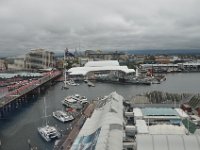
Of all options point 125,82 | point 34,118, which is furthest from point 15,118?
point 125,82

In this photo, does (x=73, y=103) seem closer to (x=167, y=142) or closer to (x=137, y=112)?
(x=137, y=112)

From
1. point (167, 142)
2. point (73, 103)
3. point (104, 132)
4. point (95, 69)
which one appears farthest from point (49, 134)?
point (95, 69)

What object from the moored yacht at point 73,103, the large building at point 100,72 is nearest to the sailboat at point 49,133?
the moored yacht at point 73,103

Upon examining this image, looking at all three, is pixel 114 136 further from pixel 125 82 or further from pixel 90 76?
pixel 90 76

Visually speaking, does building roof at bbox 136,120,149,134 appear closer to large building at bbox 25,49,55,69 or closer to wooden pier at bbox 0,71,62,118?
wooden pier at bbox 0,71,62,118

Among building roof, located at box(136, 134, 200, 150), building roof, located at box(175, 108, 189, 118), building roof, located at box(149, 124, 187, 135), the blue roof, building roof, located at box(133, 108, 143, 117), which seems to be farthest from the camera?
the blue roof

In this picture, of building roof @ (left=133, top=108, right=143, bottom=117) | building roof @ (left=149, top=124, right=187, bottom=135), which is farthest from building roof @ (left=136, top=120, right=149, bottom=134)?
building roof @ (left=133, top=108, right=143, bottom=117)

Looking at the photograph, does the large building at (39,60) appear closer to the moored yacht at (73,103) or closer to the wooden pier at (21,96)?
the wooden pier at (21,96)
